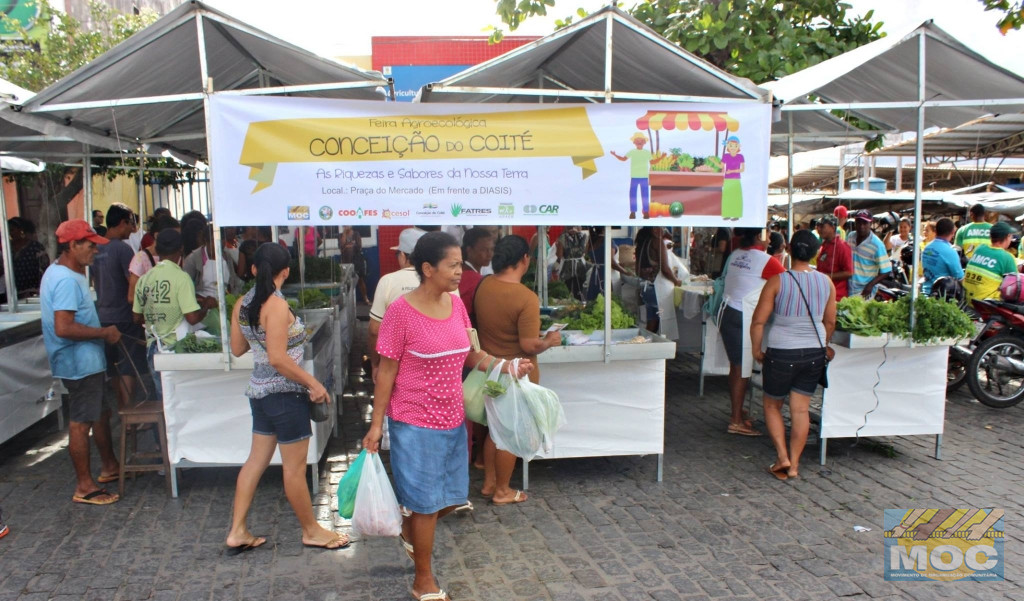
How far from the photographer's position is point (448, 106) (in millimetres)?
4285

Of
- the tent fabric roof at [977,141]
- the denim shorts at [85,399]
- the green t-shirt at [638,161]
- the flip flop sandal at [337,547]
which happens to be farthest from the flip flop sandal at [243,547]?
the tent fabric roof at [977,141]

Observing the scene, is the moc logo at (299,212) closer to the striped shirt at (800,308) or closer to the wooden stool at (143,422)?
the wooden stool at (143,422)

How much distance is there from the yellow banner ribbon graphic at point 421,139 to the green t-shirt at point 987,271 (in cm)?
511

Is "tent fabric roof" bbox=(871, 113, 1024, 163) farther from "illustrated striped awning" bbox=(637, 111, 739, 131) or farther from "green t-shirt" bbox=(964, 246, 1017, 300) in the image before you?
"illustrated striped awning" bbox=(637, 111, 739, 131)

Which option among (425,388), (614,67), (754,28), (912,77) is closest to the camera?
(425,388)

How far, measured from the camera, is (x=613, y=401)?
4.84m

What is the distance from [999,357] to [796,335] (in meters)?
3.47

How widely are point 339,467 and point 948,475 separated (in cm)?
452

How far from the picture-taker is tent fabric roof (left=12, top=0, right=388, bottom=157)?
4223 millimetres

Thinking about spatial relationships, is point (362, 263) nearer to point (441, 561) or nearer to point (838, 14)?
point (838, 14)

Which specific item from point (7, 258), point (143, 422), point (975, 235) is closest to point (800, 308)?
point (143, 422)

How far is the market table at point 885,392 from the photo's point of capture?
516 cm

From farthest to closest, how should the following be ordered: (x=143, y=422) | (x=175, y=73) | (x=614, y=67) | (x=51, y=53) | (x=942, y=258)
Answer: (x=51, y=53), (x=942, y=258), (x=614, y=67), (x=175, y=73), (x=143, y=422)

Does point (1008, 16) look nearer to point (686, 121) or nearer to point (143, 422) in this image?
point (686, 121)
